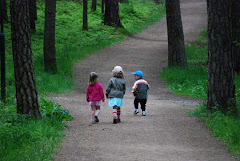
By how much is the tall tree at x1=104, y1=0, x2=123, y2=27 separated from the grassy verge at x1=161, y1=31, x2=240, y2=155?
21.4ft

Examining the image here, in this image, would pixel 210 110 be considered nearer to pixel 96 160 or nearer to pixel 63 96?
pixel 96 160

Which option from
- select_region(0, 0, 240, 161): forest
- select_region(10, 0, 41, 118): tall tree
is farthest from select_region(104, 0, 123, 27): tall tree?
select_region(10, 0, 41, 118): tall tree

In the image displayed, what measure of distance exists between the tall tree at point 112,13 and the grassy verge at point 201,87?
6529mm

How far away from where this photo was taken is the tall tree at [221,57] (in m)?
11.2

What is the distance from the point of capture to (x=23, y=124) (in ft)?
31.5

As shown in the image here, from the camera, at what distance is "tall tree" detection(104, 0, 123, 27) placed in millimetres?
33438

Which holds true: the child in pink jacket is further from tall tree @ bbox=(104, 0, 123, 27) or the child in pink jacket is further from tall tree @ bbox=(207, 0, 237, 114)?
tall tree @ bbox=(104, 0, 123, 27)

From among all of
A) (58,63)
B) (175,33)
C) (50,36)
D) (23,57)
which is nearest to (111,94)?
(23,57)

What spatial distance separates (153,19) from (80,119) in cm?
3195

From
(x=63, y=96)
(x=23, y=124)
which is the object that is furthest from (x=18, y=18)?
(x=63, y=96)

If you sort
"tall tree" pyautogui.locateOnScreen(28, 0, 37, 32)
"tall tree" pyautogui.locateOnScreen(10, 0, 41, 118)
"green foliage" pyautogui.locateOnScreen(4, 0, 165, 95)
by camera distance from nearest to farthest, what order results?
"tall tree" pyautogui.locateOnScreen(10, 0, 41, 118)
"green foliage" pyautogui.locateOnScreen(4, 0, 165, 95)
"tall tree" pyautogui.locateOnScreen(28, 0, 37, 32)

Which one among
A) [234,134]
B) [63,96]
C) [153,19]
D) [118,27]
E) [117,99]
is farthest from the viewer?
[153,19]

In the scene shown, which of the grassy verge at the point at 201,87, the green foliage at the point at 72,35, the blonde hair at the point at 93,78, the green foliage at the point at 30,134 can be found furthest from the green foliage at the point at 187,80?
the green foliage at the point at 30,134

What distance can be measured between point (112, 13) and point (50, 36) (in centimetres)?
1518
